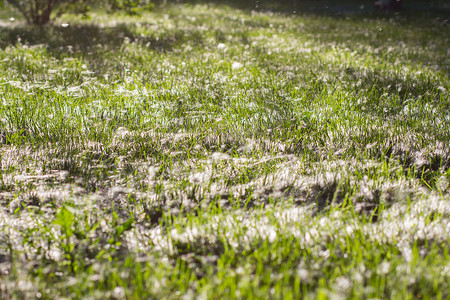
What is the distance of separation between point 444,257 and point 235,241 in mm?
804

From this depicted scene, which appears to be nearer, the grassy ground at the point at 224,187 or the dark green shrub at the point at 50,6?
the grassy ground at the point at 224,187

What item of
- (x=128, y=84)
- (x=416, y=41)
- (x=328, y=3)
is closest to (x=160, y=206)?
(x=128, y=84)

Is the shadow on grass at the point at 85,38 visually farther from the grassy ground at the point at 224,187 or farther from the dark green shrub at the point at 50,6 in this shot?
the grassy ground at the point at 224,187

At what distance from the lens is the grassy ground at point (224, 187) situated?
49.9 inches

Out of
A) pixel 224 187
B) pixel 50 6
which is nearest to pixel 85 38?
pixel 50 6

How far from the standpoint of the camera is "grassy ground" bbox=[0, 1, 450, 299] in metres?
1.27

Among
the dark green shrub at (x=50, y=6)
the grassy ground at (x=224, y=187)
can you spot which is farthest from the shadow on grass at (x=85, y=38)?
the grassy ground at (x=224, y=187)

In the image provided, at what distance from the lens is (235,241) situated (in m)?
1.49

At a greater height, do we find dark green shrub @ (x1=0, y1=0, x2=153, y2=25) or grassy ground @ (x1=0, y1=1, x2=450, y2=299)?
dark green shrub @ (x1=0, y1=0, x2=153, y2=25)

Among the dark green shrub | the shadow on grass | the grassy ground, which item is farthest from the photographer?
the dark green shrub

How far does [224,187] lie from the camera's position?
76.1 inches

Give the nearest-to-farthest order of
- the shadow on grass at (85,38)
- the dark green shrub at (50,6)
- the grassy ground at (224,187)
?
the grassy ground at (224,187) < the shadow on grass at (85,38) < the dark green shrub at (50,6)

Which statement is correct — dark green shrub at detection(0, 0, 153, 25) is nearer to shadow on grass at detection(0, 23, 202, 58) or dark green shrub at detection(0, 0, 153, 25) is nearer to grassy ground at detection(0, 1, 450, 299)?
shadow on grass at detection(0, 23, 202, 58)

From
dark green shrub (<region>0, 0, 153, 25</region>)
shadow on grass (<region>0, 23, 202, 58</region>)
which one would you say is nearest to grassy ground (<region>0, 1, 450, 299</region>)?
shadow on grass (<region>0, 23, 202, 58</region>)
